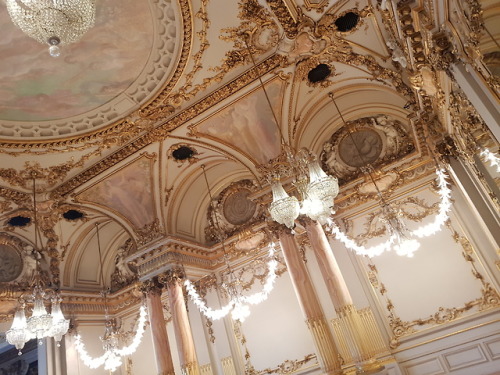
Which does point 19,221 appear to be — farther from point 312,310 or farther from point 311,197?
point 311,197

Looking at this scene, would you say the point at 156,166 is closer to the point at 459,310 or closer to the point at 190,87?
the point at 190,87

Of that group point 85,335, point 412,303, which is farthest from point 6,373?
point 412,303

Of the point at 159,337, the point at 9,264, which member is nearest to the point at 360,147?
the point at 159,337

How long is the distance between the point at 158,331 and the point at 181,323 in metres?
Result: 0.65

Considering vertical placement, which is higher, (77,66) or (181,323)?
(77,66)

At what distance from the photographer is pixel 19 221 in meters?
10.1

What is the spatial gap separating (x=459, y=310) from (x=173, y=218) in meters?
6.66

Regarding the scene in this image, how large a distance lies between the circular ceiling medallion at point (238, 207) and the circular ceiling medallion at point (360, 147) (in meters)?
2.71

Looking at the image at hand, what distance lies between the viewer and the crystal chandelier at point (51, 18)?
13.7 ft

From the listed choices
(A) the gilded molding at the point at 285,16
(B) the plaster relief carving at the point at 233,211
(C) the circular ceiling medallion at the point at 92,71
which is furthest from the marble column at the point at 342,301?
(C) the circular ceiling medallion at the point at 92,71

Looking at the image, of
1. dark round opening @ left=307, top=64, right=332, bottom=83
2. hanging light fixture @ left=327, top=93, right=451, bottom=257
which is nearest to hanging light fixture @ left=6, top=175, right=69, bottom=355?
hanging light fixture @ left=327, top=93, right=451, bottom=257

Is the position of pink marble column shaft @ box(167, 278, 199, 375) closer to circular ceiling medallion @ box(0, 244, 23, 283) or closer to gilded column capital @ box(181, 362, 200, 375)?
gilded column capital @ box(181, 362, 200, 375)

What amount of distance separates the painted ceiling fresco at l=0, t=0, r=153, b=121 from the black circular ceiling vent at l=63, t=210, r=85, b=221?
11.2ft

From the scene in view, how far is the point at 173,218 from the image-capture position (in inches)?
400
